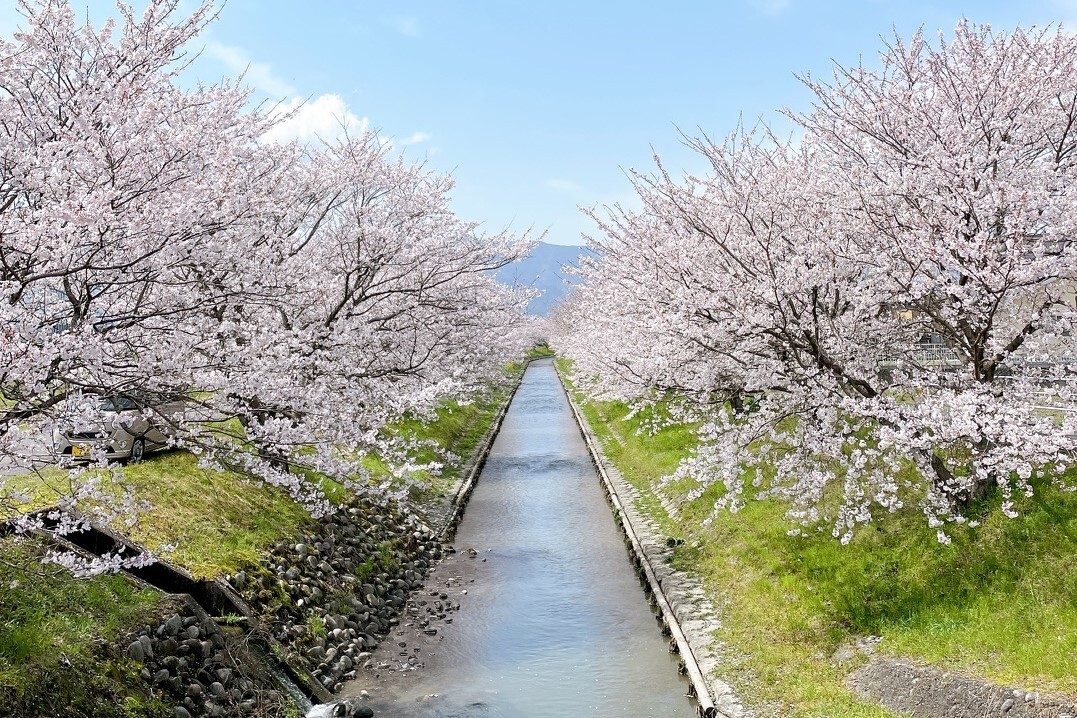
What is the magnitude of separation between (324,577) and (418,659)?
7.84ft

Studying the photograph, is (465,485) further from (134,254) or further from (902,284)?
(134,254)

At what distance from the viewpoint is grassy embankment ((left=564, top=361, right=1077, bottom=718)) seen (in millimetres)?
8625

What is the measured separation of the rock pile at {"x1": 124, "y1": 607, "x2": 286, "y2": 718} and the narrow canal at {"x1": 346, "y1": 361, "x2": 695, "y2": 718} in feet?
5.86

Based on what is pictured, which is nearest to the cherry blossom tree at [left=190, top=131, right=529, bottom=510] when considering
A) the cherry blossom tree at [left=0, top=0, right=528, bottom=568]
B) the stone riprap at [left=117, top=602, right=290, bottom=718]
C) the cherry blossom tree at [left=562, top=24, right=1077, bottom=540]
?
the cherry blossom tree at [left=0, top=0, right=528, bottom=568]

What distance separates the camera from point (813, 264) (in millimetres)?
11977

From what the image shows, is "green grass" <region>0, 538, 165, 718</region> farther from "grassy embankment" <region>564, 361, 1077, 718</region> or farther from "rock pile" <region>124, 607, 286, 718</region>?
"grassy embankment" <region>564, 361, 1077, 718</region>

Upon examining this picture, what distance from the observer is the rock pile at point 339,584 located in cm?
1088

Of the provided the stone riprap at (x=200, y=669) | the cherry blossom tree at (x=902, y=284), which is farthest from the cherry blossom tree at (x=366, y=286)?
the cherry blossom tree at (x=902, y=284)

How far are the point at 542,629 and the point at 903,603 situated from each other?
5.59m

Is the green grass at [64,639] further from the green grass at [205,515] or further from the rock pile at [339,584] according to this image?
the rock pile at [339,584]

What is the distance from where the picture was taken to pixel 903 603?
1021cm

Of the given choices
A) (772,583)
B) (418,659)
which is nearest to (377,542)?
(418,659)

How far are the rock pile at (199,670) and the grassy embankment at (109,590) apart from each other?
0.26m

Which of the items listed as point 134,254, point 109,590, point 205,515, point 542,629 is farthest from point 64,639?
point 542,629
